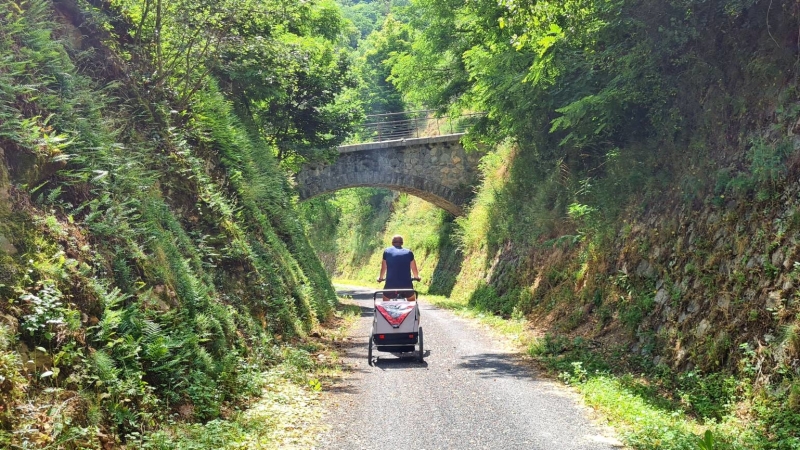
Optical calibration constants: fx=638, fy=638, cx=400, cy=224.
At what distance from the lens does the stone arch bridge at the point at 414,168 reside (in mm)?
28984

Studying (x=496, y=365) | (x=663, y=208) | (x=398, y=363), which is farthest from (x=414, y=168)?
(x=496, y=365)

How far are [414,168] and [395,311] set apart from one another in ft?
65.7

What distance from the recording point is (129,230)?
675cm

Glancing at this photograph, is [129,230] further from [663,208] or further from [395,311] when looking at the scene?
[663,208]

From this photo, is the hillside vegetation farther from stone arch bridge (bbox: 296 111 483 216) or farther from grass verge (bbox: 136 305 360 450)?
stone arch bridge (bbox: 296 111 483 216)

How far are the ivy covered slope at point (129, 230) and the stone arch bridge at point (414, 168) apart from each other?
47.1ft

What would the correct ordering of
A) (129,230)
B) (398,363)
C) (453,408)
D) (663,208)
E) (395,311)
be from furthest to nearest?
(663,208) → (398,363) → (395,311) → (453,408) → (129,230)

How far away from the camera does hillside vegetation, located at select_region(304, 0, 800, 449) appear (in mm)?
6641

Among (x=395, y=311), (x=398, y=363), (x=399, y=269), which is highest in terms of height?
(x=399, y=269)

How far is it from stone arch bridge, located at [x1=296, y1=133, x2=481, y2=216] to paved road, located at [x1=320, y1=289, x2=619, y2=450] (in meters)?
18.9

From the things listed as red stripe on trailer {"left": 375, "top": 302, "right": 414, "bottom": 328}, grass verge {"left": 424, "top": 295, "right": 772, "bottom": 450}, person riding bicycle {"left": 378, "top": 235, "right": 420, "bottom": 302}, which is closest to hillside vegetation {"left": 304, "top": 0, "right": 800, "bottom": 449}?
grass verge {"left": 424, "top": 295, "right": 772, "bottom": 450}

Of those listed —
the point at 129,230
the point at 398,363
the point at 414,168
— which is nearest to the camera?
the point at 129,230

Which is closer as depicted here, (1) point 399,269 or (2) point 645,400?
(2) point 645,400

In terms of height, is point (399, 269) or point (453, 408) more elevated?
point (399, 269)
